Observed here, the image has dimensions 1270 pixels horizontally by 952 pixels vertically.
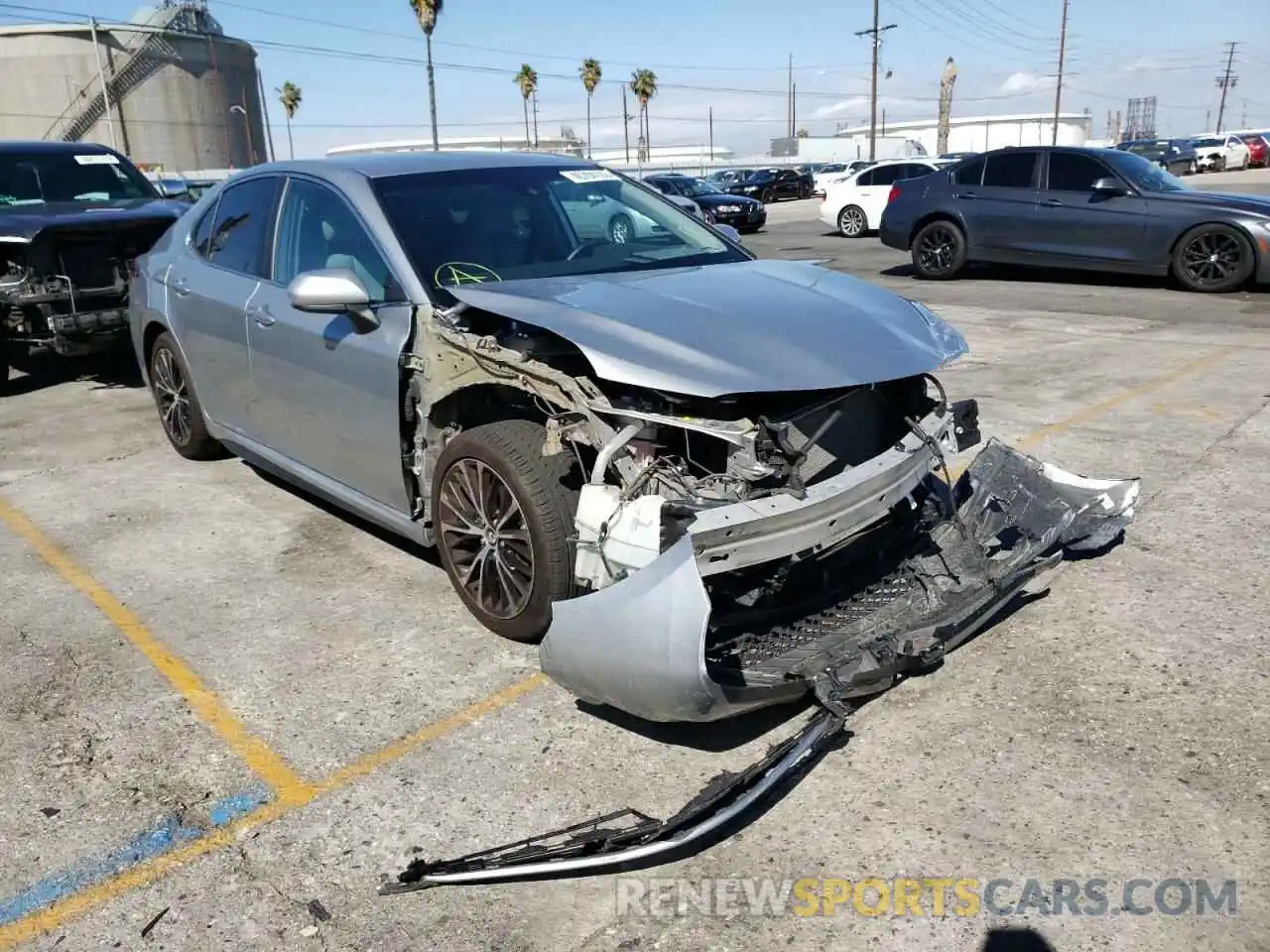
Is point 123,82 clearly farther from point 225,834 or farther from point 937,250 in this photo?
point 225,834

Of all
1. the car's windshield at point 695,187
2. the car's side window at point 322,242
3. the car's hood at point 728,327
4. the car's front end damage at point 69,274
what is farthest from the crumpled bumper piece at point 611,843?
the car's windshield at point 695,187

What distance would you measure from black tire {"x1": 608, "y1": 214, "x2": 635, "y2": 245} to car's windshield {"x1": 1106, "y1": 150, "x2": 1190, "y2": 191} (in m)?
9.13

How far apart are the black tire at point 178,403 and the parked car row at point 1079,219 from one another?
996 centimetres

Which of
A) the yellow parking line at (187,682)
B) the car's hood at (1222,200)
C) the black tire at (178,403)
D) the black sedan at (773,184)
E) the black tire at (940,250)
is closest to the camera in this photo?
the yellow parking line at (187,682)

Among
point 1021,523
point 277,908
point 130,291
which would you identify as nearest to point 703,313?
point 1021,523

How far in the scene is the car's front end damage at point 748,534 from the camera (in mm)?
2705

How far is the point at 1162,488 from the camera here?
5.18 m

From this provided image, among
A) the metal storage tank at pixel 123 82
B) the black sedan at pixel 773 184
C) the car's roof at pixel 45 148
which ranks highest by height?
the metal storage tank at pixel 123 82

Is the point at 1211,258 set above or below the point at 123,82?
below

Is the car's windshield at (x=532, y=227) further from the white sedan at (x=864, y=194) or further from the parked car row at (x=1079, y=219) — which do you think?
the white sedan at (x=864, y=194)

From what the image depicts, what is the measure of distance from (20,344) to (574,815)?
8.15 m

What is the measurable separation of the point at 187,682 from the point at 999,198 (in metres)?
11.7

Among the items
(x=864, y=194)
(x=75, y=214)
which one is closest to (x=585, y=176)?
(x=75, y=214)

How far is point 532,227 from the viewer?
437cm
